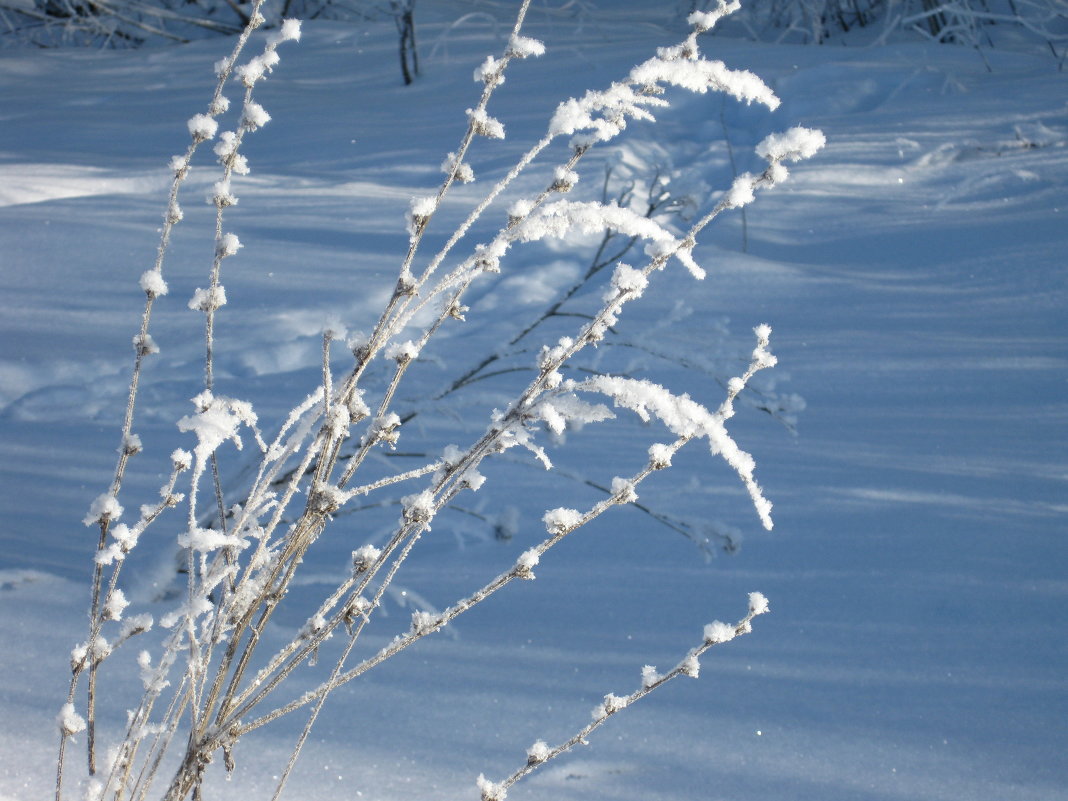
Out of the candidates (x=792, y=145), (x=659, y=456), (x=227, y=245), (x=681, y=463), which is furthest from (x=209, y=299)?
(x=681, y=463)

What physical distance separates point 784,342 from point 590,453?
0.88m

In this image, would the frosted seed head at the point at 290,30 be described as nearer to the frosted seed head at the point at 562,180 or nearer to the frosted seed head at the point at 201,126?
the frosted seed head at the point at 201,126

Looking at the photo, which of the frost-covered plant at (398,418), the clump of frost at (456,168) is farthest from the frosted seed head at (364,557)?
the clump of frost at (456,168)

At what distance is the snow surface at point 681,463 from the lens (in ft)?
4.65

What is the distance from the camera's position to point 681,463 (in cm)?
229

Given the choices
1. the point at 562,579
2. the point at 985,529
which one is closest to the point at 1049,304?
the point at 985,529

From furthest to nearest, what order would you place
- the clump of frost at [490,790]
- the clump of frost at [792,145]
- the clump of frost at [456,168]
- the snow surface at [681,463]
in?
the snow surface at [681,463]
the clump of frost at [490,790]
the clump of frost at [456,168]
the clump of frost at [792,145]

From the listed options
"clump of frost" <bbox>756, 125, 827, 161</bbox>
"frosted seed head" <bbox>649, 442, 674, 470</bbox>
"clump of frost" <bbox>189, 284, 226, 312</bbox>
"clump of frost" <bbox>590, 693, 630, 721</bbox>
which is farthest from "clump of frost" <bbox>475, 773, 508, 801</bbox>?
"clump of frost" <bbox>756, 125, 827, 161</bbox>

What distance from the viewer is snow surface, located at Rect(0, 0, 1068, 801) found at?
1417mm

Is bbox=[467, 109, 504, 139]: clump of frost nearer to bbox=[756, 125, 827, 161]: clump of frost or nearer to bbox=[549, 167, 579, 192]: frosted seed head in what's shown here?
bbox=[549, 167, 579, 192]: frosted seed head

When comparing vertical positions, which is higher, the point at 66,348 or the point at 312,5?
the point at 312,5

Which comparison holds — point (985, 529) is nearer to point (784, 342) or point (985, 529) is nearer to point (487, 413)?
point (784, 342)

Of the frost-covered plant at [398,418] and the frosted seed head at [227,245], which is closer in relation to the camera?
the frost-covered plant at [398,418]

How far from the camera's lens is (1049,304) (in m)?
2.91
